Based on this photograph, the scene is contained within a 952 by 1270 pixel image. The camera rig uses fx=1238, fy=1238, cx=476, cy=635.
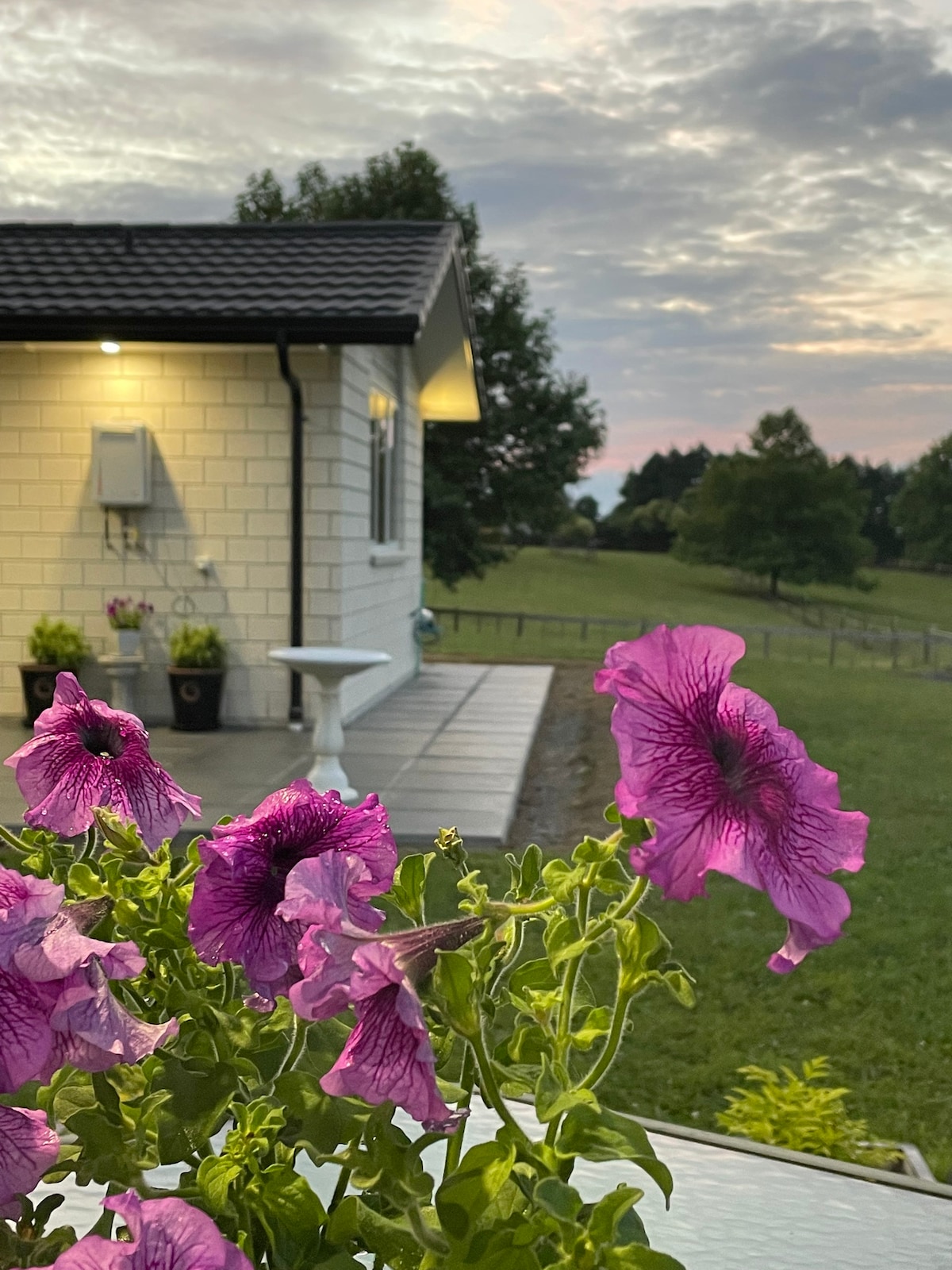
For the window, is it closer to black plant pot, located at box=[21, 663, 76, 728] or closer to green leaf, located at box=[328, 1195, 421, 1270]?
black plant pot, located at box=[21, 663, 76, 728]

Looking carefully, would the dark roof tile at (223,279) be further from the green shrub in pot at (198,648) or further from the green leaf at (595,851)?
the green leaf at (595,851)

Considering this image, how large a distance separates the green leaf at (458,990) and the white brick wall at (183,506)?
7696 millimetres

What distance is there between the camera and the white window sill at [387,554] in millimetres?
9414

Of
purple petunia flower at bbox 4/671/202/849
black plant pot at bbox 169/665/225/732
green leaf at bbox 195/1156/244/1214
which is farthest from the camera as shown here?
black plant pot at bbox 169/665/225/732

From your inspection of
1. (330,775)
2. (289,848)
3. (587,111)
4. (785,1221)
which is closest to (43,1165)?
(289,848)

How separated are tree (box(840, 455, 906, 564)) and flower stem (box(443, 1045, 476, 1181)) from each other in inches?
2204

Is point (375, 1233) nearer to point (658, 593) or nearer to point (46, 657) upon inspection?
point (46, 657)

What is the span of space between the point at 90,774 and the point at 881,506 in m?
58.5

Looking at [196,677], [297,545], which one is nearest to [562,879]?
[196,677]

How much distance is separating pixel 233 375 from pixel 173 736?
237 cm

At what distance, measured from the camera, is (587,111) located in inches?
1099

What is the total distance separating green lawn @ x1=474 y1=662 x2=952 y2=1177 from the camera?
3.29m

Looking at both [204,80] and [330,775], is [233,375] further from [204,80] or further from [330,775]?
Answer: [204,80]

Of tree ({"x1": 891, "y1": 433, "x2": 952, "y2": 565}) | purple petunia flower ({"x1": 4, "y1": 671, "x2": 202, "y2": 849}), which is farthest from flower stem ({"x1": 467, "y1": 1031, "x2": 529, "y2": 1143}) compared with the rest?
tree ({"x1": 891, "y1": 433, "x2": 952, "y2": 565})
